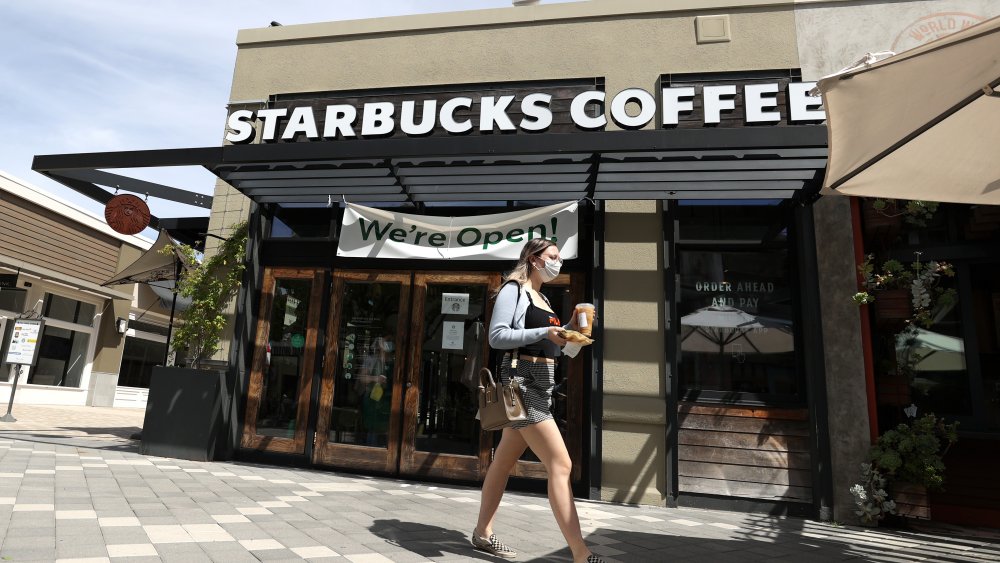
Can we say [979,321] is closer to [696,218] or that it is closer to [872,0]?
[696,218]

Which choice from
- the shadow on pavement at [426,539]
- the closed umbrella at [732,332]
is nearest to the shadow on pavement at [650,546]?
the shadow on pavement at [426,539]

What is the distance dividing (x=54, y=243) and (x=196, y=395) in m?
11.4

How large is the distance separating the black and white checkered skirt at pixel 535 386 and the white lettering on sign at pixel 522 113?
11.3 feet

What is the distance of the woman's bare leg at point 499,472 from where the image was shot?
9.14 feet

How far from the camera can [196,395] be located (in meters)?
5.68

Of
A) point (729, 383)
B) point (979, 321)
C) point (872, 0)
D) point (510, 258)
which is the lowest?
point (729, 383)

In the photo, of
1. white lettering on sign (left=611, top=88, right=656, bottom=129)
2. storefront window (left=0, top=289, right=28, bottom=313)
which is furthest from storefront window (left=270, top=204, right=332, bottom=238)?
storefront window (left=0, top=289, right=28, bottom=313)

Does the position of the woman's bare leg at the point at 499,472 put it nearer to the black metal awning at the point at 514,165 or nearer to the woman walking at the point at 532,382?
the woman walking at the point at 532,382

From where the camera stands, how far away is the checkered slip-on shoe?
9.12 feet

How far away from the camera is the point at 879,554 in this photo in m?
3.43

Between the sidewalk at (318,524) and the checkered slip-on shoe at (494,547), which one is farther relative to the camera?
the checkered slip-on shoe at (494,547)

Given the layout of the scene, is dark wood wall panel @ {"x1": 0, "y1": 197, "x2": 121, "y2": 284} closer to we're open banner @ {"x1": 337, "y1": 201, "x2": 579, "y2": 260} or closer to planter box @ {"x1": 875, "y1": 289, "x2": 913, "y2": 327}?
we're open banner @ {"x1": 337, "y1": 201, "x2": 579, "y2": 260}

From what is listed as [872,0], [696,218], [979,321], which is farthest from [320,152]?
[979,321]

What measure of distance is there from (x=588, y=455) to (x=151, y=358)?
56.8 feet
